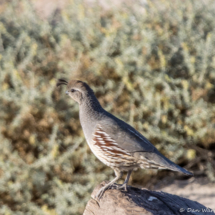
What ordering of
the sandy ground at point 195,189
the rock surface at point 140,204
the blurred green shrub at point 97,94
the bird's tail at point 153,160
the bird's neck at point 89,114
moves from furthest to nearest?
the blurred green shrub at point 97,94 → the sandy ground at point 195,189 → the bird's neck at point 89,114 → the bird's tail at point 153,160 → the rock surface at point 140,204

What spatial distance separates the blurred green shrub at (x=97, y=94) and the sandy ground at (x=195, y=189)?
0.18 m

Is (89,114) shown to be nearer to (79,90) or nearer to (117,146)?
(79,90)

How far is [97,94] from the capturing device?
17.7 feet

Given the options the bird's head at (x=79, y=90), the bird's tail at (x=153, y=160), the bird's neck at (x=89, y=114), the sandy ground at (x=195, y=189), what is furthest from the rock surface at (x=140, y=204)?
the sandy ground at (x=195, y=189)

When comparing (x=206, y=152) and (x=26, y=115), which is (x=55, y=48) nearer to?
(x=26, y=115)

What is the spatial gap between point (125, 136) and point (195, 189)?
2093mm

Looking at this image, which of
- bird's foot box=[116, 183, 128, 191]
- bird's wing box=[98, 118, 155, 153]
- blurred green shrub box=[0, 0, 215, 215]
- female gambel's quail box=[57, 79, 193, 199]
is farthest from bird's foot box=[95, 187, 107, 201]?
blurred green shrub box=[0, 0, 215, 215]

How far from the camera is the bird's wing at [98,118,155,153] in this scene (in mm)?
2963

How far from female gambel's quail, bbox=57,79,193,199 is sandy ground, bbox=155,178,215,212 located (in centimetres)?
177

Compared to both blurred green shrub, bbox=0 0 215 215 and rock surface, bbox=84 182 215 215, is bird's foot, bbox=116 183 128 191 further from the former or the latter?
blurred green shrub, bbox=0 0 215 215

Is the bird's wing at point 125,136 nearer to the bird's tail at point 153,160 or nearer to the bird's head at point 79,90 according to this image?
the bird's tail at point 153,160

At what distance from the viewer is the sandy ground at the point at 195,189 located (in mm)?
4363

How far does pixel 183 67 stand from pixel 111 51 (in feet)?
4.19

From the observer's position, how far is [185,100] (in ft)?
15.5
